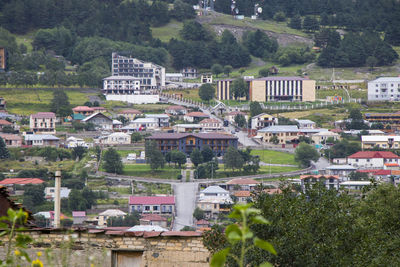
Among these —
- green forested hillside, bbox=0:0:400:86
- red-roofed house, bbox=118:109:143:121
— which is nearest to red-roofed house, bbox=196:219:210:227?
red-roofed house, bbox=118:109:143:121

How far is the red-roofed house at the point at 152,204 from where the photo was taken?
5350cm

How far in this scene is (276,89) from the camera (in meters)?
92.9

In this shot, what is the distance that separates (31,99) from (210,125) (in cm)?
1677

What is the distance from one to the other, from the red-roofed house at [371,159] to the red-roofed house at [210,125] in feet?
48.5

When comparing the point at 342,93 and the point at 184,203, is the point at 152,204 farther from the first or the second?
the point at 342,93

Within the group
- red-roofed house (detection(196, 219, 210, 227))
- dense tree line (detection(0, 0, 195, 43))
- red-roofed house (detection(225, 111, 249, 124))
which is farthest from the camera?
dense tree line (detection(0, 0, 195, 43))

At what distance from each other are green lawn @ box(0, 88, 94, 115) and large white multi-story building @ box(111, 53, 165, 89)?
1179 centimetres

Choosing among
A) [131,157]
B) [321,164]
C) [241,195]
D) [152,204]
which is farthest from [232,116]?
[152,204]

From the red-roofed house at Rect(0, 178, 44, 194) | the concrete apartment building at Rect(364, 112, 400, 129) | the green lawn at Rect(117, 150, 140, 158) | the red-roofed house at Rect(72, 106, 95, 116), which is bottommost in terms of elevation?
the red-roofed house at Rect(0, 178, 44, 194)

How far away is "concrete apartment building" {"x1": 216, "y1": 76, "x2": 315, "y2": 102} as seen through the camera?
91.7m

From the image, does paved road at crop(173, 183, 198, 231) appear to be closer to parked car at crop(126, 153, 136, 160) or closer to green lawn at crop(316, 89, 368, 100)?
parked car at crop(126, 153, 136, 160)

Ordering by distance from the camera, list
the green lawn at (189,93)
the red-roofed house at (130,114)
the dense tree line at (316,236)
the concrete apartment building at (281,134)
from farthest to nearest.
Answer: the green lawn at (189,93) < the red-roofed house at (130,114) < the concrete apartment building at (281,134) < the dense tree line at (316,236)

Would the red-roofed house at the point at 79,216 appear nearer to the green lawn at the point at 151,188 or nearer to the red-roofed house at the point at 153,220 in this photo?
the red-roofed house at the point at 153,220

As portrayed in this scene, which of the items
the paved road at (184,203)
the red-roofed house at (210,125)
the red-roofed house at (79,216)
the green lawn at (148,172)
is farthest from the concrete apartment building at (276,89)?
the red-roofed house at (79,216)
